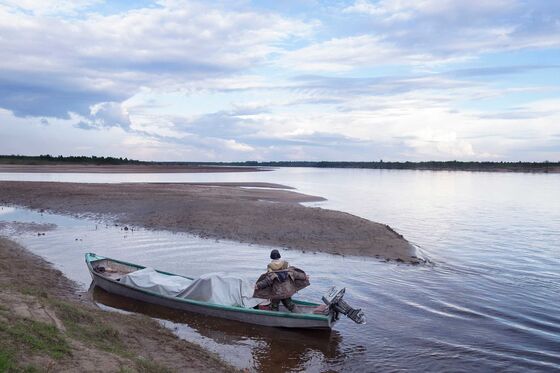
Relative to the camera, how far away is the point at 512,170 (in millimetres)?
151375

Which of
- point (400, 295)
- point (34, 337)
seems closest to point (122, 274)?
point (34, 337)


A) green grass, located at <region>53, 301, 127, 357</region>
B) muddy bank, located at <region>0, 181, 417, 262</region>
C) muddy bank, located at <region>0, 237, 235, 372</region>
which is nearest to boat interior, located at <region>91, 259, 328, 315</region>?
muddy bank, located at <region>0, 237, 235, 372</region>

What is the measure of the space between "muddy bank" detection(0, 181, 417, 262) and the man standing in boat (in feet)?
29.1

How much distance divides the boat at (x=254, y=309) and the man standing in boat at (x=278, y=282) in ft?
1.37

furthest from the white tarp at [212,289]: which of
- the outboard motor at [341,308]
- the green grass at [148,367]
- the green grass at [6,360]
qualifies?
the green grass at [6,360]

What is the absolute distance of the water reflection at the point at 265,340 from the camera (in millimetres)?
10609

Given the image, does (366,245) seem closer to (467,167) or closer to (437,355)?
(437,355)

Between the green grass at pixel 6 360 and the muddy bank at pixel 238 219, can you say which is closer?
the green grass at pixel 6 360

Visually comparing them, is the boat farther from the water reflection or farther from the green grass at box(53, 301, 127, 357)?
the green grass at box(53, 301, 127, 357)

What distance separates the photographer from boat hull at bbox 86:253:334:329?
12.1 meters

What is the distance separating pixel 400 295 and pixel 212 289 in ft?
19.7

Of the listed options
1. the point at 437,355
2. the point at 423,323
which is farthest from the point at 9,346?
the point at 423,323

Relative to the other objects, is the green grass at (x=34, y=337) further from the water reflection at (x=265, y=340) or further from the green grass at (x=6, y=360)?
the water reflection at (x=265, y=340)

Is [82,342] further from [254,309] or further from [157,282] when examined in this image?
[157,282]
